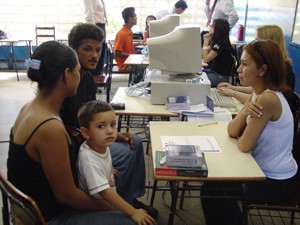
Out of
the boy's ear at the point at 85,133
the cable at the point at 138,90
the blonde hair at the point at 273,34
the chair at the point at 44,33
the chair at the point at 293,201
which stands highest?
the blonde hair at the point at 273,34

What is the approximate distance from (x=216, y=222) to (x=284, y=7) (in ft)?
11.6

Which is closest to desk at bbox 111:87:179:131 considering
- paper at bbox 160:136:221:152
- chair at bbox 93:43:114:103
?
paper at bbox 160:136:221:152

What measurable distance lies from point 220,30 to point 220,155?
2.83 meters

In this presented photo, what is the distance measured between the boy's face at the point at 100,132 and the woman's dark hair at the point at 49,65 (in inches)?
10.7

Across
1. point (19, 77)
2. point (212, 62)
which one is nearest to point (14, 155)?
point (212, 62)

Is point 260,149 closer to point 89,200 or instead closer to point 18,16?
point 89,200

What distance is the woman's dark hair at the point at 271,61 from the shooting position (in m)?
1.51

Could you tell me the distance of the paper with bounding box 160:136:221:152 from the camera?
1529 mm

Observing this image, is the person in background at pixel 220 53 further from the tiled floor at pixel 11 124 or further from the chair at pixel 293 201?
the chair at pixel 293 201

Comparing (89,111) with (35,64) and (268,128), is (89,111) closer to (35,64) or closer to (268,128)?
(35,64)

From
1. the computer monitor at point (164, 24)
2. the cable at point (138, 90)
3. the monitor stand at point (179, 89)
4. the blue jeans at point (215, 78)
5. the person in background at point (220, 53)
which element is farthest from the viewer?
the person in background at point (220, 53)

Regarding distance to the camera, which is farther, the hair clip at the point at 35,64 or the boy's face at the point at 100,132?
the boy's face at the point at 100,132

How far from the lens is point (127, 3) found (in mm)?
6602

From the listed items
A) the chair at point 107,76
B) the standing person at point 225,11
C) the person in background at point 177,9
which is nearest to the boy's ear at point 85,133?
the chair at point 107,76
